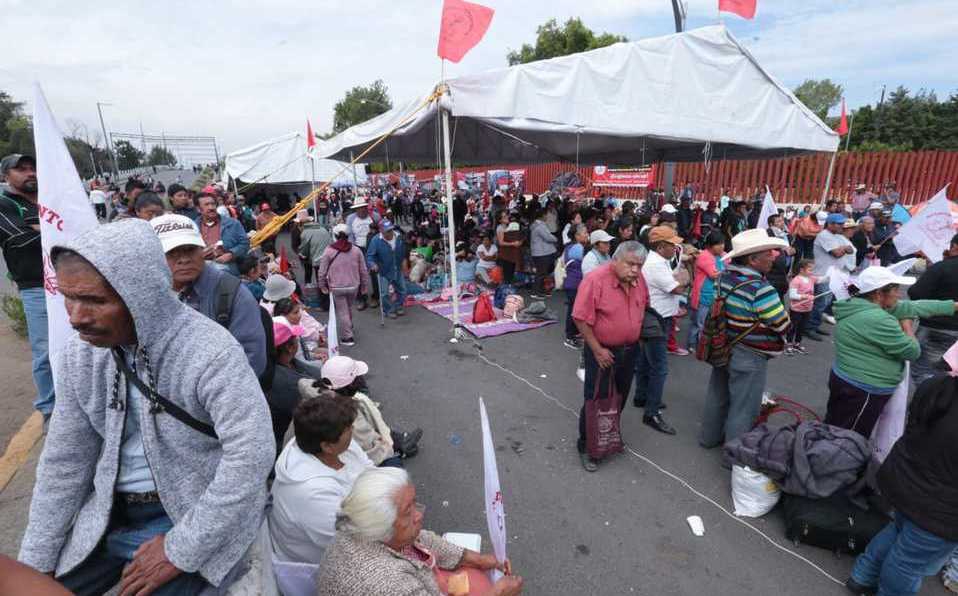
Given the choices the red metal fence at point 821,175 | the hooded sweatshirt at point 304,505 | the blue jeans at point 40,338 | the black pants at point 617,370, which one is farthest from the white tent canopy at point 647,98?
the red metal fence at point 821,175

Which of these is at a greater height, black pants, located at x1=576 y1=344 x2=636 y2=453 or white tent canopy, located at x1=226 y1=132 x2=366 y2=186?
white tent canopy, located at x1=226 y1=132 x2=366 y2=186

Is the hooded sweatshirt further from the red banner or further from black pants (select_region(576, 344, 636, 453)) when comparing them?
the red banner

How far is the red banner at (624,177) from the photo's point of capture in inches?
899

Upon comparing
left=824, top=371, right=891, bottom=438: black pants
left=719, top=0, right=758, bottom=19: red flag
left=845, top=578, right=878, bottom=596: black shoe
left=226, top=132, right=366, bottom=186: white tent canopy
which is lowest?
left=845, top=578, right=878, bottom=596: black shoe

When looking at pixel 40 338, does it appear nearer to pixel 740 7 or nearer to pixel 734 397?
pixel 734 397

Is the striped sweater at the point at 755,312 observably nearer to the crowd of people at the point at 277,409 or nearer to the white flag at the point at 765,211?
the crowd of people at the point at 277,409

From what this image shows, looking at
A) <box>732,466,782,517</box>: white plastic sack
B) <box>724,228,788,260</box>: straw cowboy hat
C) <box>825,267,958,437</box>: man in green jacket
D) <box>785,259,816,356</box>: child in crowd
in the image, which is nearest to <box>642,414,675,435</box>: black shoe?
<box>732,466,782,517</box>: white plastic sack

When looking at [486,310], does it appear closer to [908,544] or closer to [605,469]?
[605,469]

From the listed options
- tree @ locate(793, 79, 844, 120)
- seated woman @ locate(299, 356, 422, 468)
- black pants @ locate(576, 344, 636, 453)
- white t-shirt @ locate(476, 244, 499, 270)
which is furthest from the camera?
tree @ locate(793, 79, 844, 120)

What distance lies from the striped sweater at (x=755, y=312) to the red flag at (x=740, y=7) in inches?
192

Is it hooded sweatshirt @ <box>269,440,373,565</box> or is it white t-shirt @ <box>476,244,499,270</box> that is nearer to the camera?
hooded sweatshirt @ <box>269,440,373,565</box>

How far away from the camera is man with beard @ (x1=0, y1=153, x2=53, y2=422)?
341 cm

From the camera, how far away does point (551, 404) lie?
474 centimetres

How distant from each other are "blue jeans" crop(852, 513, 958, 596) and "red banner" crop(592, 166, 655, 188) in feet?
71.0
